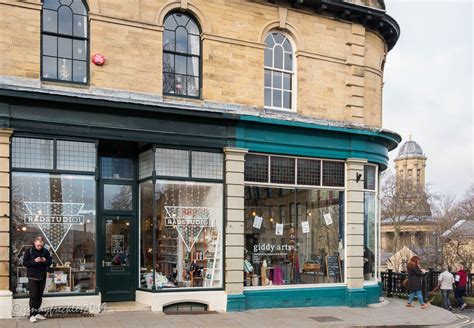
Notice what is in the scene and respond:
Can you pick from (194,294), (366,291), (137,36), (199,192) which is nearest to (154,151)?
(199,192)

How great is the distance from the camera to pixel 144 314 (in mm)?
12578

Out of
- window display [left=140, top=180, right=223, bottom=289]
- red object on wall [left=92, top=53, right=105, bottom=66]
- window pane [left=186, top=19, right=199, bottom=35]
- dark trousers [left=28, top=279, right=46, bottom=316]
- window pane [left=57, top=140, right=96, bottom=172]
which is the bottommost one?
dark trousers [left=28, top=279, right=46, bottom=316]

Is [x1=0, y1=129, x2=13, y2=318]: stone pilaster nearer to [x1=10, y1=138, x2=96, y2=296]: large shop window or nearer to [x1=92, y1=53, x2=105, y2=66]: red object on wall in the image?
[x1=10, y1=138, x2=96, y2=296]: large shop window

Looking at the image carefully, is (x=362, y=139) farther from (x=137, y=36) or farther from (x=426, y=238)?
(x=426, y=238)

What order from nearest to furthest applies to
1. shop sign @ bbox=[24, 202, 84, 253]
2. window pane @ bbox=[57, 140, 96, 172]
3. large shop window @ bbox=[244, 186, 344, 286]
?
shop sign @ bbox=[24, 202, 84, 253] < window pane @ bbox=[57, 140, 96, 172] < large shop window @ bbox=[244, 186, 344, 286]

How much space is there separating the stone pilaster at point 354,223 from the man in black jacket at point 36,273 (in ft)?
27.2

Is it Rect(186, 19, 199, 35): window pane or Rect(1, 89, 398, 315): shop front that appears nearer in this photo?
Rect(1, 89, 398, 315): shop front

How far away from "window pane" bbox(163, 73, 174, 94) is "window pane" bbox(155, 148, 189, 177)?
154 centimetres

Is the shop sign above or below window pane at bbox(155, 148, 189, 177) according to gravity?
below

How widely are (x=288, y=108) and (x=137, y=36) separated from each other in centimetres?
463

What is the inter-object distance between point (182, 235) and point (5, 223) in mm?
4137

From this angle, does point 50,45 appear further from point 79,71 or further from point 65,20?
point 79,71

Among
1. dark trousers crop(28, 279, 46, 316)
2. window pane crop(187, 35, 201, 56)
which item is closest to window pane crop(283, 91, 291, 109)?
window pane crop(187, 35, 201, 56)

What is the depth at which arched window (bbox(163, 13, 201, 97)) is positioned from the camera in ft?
45.5
